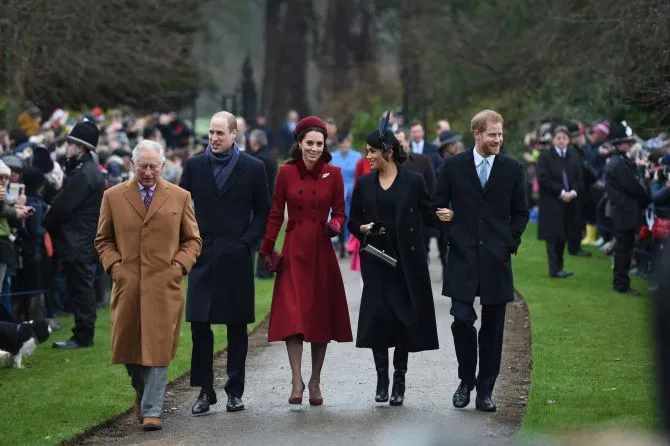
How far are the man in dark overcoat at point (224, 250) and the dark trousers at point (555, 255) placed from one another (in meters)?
9.37

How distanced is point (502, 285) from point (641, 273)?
9.54 meters

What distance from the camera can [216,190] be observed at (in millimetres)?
9336

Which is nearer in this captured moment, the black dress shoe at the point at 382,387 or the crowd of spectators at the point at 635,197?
the black dress shoe at the point at 382,387

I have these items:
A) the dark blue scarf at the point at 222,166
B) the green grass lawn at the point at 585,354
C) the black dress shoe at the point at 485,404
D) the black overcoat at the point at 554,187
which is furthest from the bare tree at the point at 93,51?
the black dress shoe at the point at 485,404

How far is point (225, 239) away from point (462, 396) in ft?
5.94

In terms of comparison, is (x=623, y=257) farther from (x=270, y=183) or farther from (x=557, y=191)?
(x=270, y=183)

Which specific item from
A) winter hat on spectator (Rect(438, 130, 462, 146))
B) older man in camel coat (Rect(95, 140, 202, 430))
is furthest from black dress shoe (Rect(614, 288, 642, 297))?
older man in camel coat (Rect(95, 140, 202, 430))

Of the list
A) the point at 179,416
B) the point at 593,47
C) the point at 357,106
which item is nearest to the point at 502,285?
the point at 179,416

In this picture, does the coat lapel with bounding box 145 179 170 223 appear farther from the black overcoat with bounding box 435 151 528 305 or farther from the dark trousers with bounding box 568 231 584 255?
the dark trousers with bounding box 568 231 584 255

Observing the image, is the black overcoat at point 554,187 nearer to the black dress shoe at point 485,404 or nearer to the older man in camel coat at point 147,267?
the black dress shoe at point 485,404

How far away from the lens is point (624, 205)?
16.8 m

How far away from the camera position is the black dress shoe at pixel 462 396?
366 inches

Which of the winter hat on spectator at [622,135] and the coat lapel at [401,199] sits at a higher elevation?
the winter hat on spectator at [622,135]

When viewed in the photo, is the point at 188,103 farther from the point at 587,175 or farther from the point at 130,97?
the point at 587,175
